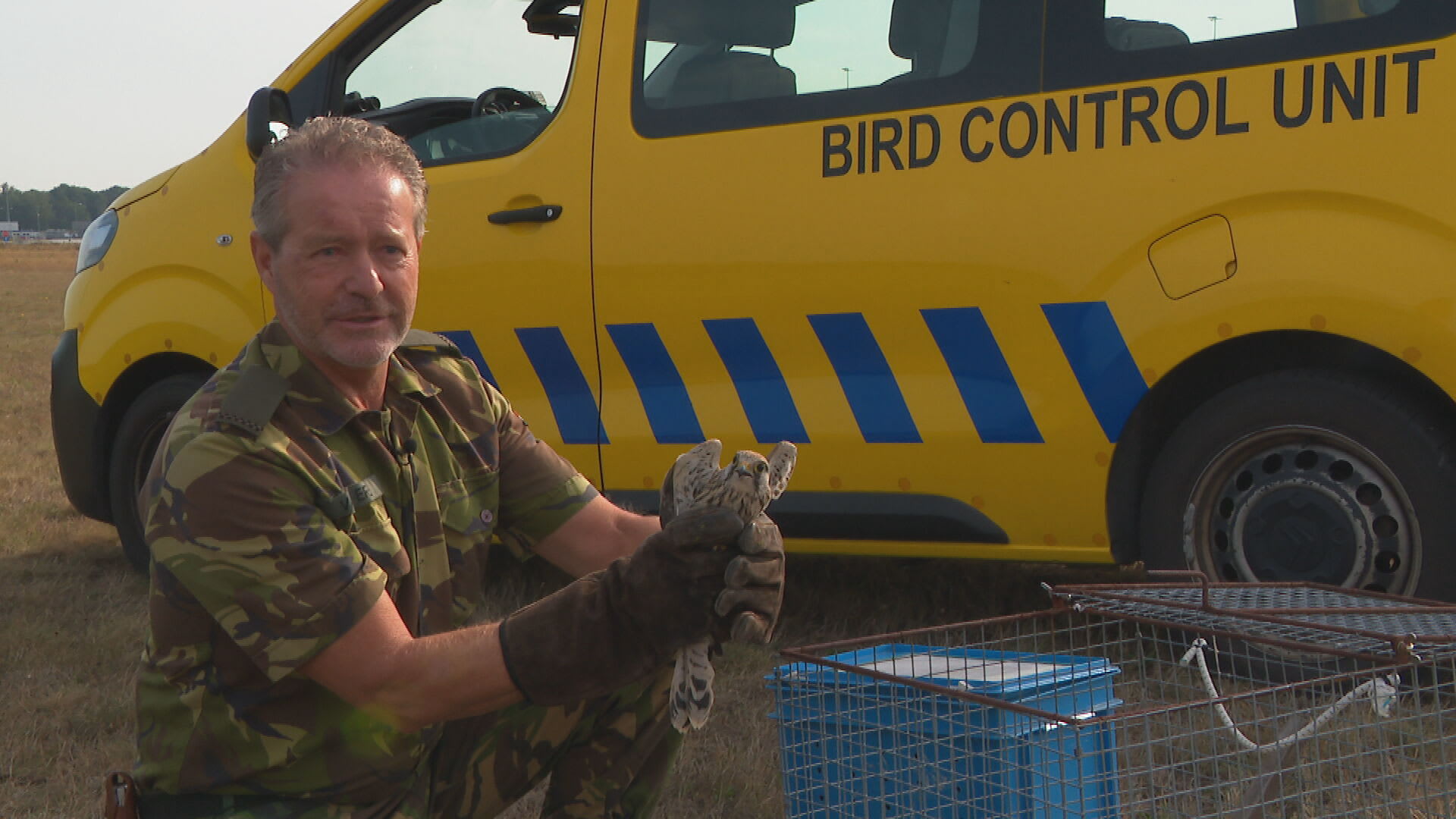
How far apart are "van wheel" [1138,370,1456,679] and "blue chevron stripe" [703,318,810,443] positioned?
902mm

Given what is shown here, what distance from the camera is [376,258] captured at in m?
2.11

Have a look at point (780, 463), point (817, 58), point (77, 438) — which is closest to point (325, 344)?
point (780, 463)

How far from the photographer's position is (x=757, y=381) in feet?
12.4

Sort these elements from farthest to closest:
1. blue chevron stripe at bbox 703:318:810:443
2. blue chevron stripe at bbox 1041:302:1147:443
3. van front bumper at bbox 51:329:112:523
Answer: van front bumper at bbox 51:329:112:523, blue chevron stripe at bbox 703:318:810:443, blue chevron stripe at bbox 1041:302:1147:443

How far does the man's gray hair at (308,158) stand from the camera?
6.83 ft

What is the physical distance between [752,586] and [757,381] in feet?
6.27

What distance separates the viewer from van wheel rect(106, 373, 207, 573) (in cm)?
470

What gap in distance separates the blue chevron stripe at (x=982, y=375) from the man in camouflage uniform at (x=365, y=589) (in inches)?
55.9

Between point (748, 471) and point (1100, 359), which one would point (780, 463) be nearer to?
point (748, 471)

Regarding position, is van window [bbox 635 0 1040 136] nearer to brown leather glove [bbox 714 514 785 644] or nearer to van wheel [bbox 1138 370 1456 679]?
van wheel [bbox 1138 370 1456 679]

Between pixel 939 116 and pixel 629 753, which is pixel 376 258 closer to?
pixel 629 753

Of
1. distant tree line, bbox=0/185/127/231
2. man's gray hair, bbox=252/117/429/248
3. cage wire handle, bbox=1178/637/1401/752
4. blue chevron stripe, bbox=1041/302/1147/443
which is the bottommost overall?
cage wire handle, bbox=1178/637/1401/752

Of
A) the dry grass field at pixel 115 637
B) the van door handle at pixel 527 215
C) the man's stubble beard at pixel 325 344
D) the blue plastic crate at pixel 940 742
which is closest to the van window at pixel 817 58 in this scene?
the van door handle at pixel 527 215

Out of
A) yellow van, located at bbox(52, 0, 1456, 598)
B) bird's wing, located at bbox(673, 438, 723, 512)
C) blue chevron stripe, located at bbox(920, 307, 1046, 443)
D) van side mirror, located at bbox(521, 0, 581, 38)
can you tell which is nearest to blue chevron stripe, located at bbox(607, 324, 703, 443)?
yellow van, located at bbox(52, 0, 1456, 598)
